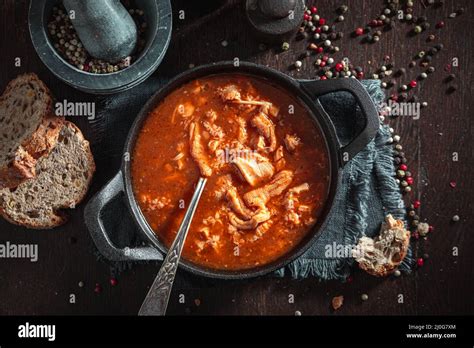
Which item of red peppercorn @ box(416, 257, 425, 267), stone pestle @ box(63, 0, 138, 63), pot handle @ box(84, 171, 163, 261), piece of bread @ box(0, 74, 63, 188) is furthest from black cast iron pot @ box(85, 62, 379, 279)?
red peppercorn @ box(416, 257, 425, 267)

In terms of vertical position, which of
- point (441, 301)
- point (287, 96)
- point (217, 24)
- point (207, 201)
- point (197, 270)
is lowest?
point (441, 301)

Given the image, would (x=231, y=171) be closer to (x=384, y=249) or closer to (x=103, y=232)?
(x=103, y=232)

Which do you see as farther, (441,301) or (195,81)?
(441,301)

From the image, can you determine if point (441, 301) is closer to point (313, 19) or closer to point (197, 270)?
point (197, 270)

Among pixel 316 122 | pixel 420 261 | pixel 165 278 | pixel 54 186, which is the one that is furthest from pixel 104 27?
pixel 420 261

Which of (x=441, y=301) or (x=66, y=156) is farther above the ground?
(x=66, y=156)

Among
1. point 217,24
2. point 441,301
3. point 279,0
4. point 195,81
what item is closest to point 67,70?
point 195,81
